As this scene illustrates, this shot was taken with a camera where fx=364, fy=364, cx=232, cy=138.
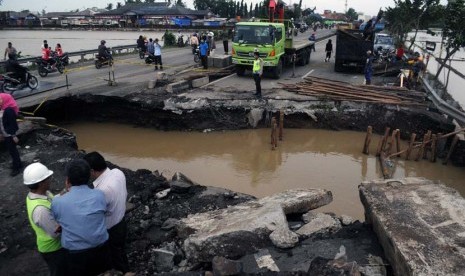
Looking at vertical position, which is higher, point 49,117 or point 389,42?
point 389,42

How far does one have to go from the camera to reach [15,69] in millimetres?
13508

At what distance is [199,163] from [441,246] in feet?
24.4

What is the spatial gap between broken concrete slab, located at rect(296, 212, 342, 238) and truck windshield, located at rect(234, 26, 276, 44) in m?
12.1

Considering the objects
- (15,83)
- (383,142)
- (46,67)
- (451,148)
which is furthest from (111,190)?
(46,67)

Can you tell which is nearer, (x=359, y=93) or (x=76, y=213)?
(x=76, y=213)

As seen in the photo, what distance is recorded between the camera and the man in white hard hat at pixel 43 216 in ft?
11.8

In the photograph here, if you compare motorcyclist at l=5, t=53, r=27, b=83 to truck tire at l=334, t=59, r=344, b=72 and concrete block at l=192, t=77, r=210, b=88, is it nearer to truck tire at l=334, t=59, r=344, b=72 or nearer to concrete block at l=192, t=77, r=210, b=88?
concrete block at l=192, t=77, r=210, b=88

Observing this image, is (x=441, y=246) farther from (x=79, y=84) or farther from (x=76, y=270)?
(x=79, y=84)

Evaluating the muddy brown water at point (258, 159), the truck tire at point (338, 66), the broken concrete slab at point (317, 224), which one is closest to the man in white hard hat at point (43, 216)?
the broken concrete slab at point (317, 224)

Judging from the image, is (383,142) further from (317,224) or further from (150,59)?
(150,59)

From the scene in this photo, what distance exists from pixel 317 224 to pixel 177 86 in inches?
395

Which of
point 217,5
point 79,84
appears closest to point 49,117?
point 79,84

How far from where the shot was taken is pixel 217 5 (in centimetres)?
8781

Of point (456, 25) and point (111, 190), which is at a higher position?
point (456, 25)
